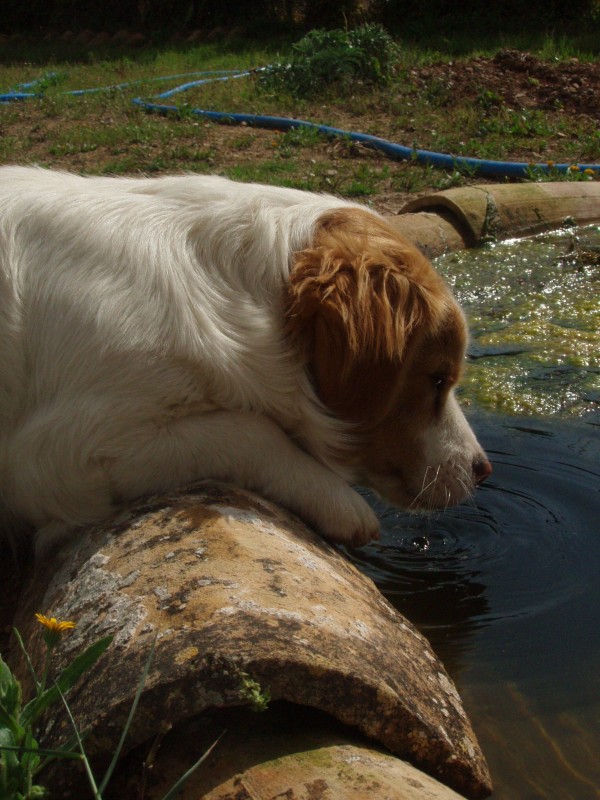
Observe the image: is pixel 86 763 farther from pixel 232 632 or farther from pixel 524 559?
A: pixel 524 559

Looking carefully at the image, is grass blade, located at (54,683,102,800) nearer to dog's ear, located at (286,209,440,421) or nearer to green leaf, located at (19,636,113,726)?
green leaf, located at (19,636,113,726)

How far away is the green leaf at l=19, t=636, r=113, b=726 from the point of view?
2229mm

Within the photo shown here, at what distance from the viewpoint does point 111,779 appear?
7.64 ft

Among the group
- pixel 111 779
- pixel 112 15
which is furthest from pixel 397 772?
pixel 112 15

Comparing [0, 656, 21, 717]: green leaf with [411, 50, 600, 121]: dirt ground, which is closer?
[0, 656, 21, 717]: green leaf

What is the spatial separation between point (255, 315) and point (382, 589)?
51.9 inches

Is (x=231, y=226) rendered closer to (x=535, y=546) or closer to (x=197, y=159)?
(x=535, y=546)

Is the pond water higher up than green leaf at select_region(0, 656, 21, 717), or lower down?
lower down

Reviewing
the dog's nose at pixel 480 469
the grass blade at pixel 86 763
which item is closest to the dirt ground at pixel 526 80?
the dog's nose at pixel 480 469

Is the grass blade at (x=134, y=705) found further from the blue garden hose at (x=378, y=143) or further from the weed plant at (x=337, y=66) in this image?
the weed plant at (x=337, y=66)

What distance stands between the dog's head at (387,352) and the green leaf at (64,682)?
1.54 m

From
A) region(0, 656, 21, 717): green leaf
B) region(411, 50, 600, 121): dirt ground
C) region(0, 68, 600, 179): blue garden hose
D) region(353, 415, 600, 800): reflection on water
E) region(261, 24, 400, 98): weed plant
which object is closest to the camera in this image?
region(0, 656, 21, 717): green leaf

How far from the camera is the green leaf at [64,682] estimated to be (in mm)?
2229

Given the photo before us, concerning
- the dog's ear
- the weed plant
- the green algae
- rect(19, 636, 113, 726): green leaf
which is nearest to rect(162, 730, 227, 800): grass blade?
rect(19, 636, 113, 726): green leaf
